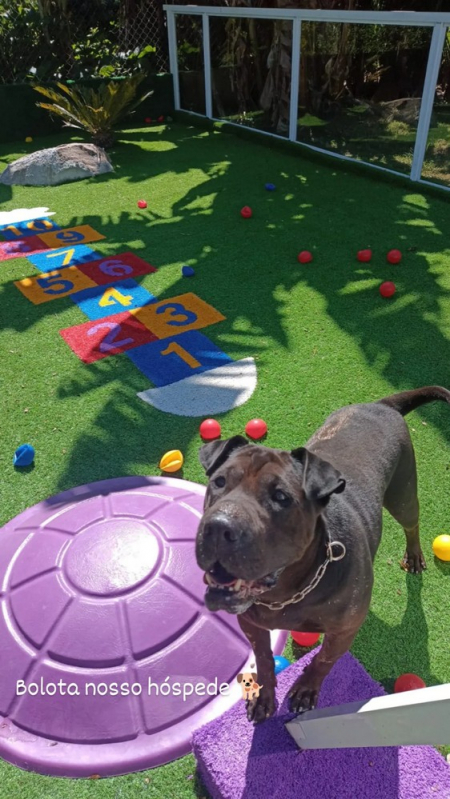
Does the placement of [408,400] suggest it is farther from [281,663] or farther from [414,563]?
[281,663]

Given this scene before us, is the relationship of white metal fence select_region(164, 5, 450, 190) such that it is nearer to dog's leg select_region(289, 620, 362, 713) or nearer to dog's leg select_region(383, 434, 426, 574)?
dog's leg select_region(383, 434, 426, 574)

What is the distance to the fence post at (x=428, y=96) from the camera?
31.3ft

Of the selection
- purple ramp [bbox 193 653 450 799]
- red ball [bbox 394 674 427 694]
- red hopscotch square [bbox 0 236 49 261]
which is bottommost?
red hopscotch square [bbox 0 236 49 261]

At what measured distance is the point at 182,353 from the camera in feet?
21.0

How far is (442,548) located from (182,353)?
3.48m

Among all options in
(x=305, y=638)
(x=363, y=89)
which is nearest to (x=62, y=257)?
(x=305, y=638)

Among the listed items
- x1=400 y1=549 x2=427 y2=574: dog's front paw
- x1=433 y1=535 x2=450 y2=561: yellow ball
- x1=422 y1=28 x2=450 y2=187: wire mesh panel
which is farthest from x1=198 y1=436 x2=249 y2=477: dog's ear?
x1=422 y1=28 x2=450 y2=187: wire mesh panel

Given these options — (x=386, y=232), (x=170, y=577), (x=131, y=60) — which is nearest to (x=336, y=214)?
(x=386, y=232)

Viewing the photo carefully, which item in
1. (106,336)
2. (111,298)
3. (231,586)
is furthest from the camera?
(111,298)

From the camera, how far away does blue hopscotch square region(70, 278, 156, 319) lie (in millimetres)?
7273

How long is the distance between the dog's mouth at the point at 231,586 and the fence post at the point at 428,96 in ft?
33.8

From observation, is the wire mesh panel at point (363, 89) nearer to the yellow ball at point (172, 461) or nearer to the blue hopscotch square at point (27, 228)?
the blue hopscotch square at point (27, 228)

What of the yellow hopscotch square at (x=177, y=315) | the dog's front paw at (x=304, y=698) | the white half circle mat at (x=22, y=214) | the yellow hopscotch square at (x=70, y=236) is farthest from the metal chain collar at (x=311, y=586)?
the white half circle mat at (x=22, y=214)

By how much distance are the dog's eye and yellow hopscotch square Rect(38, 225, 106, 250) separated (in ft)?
26.2
